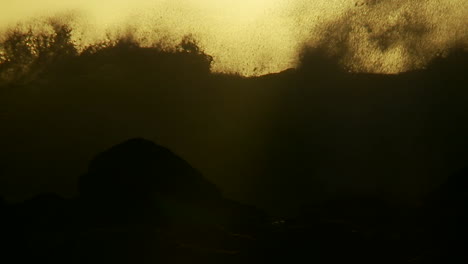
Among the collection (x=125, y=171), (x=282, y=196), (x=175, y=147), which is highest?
(x=175, y=147)

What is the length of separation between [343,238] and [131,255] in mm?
3677

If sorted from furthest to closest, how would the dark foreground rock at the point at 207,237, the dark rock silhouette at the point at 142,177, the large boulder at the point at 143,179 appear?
the dark rock silhouette at the point at 142,177
the large boulder at the point at 143,179
the dark foreground rock at the point at 207,237

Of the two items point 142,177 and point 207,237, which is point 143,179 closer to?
point 142,177

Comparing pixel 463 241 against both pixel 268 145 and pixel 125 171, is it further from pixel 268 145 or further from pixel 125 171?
pixel 268 145

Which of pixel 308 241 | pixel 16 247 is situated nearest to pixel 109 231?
pixel 16 247

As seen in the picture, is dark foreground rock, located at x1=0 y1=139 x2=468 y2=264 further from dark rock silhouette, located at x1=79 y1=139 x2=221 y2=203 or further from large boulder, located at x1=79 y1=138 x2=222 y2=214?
dark rock silhouette, located at x1=79 y1=139 x2=221 y2=203

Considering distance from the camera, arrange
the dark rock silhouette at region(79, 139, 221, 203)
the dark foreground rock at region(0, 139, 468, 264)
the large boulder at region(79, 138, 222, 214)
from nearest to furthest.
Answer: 1. the dark foreground rock at region(0, 139, 468, 264)
2. the large boulder at region(79, 138, 222, 214)
3. the dark rock silhouette at region(79, 139, 221, 203)

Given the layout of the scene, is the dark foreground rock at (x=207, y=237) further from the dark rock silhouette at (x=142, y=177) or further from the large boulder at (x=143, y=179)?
the dark rock silhouette at (x=142, y=177)

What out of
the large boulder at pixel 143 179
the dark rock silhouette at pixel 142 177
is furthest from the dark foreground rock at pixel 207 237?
the dark rock silhouette at pixel 142 177

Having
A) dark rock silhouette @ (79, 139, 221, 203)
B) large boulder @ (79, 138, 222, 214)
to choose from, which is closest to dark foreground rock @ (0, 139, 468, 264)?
large boulder @ (79, 138, 222, 214)

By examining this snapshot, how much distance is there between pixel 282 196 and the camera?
1700 inches

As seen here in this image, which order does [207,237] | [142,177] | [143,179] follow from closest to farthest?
[207,237]
[143,179]
[142,177]

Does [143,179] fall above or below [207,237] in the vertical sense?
above

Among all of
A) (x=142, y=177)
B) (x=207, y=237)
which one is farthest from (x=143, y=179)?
(x=207, y=237)
